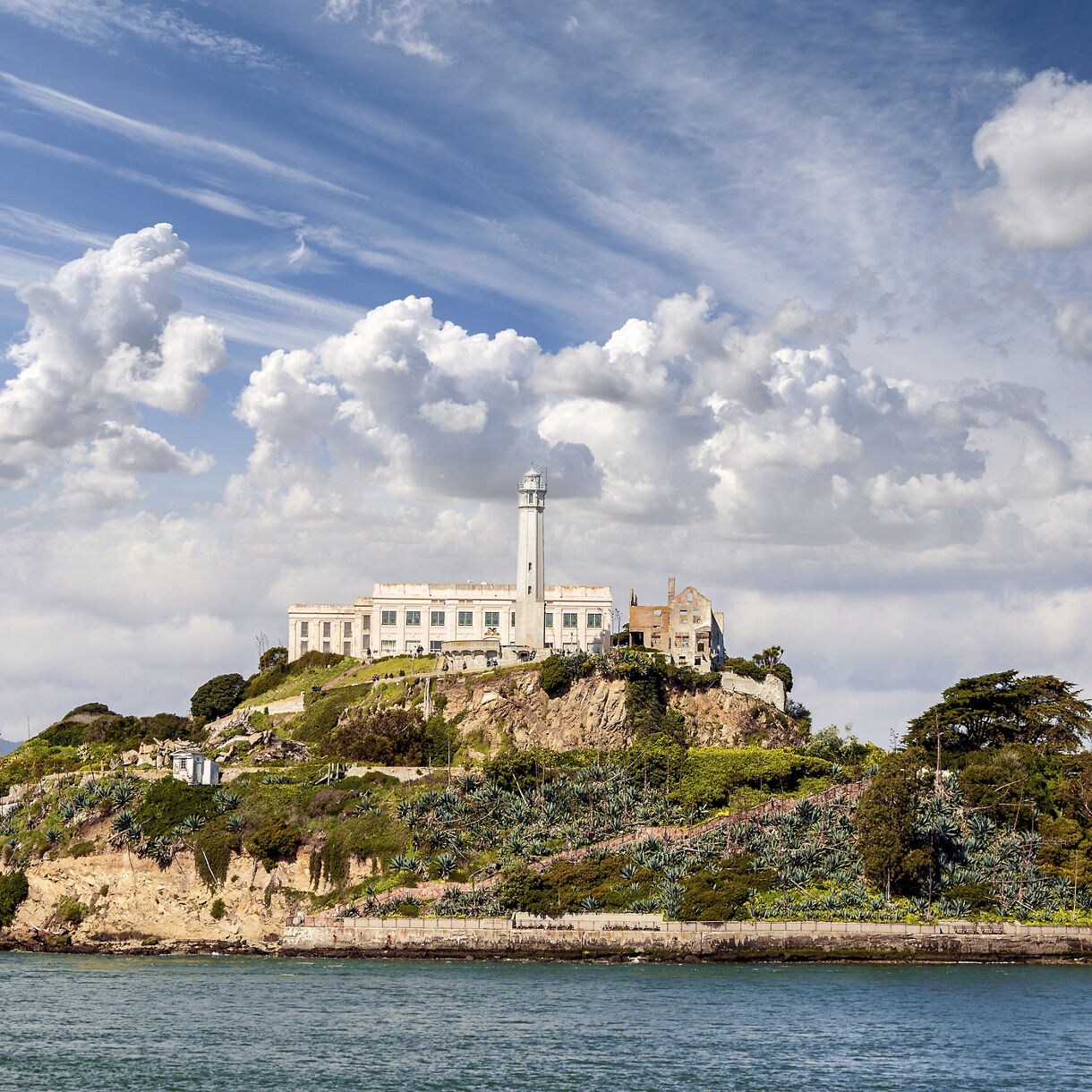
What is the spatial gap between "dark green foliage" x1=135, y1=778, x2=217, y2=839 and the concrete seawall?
670 inches

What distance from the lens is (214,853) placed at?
290ft

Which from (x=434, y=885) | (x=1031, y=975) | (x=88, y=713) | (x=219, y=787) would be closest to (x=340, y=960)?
(x=434, y=885)

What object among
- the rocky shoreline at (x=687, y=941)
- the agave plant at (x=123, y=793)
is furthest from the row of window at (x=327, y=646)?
the rocky shoreline at (x=687, y=941)

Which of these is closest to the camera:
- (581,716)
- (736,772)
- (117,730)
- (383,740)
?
(736,772)

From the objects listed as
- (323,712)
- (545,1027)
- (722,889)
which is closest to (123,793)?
(323,712)

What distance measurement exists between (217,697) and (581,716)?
39570 mm

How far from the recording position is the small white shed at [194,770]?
9462 cm

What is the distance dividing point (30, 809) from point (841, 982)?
2195 inches

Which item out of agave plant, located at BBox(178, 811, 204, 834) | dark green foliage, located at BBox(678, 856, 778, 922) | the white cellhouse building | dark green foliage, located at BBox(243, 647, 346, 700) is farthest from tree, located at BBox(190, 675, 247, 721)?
dark green foliage, located at BBox(678, 856, 778, 922)

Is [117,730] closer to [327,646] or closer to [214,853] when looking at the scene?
[327,646]

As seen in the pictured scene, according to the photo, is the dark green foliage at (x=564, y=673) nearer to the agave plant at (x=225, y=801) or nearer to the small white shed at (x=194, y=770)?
the agave plant at (x=225, y=801)

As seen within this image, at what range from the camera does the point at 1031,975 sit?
71.4 m

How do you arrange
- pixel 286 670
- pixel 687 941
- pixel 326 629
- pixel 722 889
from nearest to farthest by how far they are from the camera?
pixel 687 941 < pixel 722 889 < pixel 286 670 < pixel 326 629

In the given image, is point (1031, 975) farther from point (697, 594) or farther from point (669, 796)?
point (697, 594)
